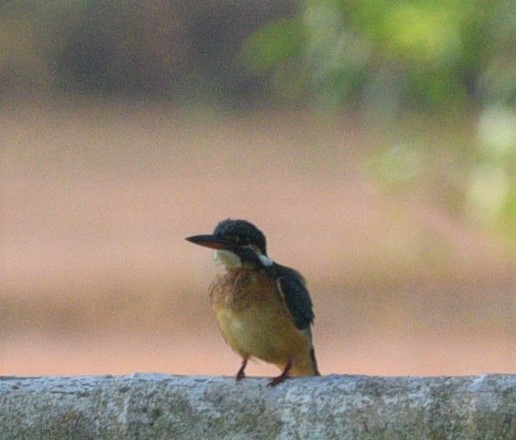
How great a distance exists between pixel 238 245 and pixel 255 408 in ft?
3.52

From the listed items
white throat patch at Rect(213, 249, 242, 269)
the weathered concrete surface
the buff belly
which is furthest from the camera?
white throat patch at Rect(213, 249, 242, 269)

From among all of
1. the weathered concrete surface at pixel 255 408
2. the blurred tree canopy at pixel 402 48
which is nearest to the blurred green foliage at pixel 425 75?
the blurred tree canopy at pixel 402 48

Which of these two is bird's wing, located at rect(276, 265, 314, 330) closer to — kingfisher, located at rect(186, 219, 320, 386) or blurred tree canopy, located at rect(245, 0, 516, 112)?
kingfisher, located at rect(186, 219, 320, 386)

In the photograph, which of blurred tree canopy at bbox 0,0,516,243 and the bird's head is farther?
the bird's head

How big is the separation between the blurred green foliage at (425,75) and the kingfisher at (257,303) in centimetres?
44

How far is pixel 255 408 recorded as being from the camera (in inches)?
157

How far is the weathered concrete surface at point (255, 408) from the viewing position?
12.5ft

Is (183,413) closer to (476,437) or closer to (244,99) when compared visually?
(476,437)

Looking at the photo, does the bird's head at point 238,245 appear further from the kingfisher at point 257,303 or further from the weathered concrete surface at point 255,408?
the weathered concrete surface at point 255,408

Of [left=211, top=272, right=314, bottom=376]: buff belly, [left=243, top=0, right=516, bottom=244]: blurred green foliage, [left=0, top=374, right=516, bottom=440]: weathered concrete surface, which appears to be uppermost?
[left=243, top=0, right=516, bottom=244]: blurred green foliage

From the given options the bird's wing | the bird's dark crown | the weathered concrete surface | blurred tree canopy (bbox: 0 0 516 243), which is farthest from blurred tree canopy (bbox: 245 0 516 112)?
the weathered concrete surface

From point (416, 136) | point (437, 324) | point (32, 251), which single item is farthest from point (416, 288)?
point (416, 136)

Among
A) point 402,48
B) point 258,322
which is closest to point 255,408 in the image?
point 258,322

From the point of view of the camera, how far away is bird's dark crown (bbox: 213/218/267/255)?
16.3 feet
